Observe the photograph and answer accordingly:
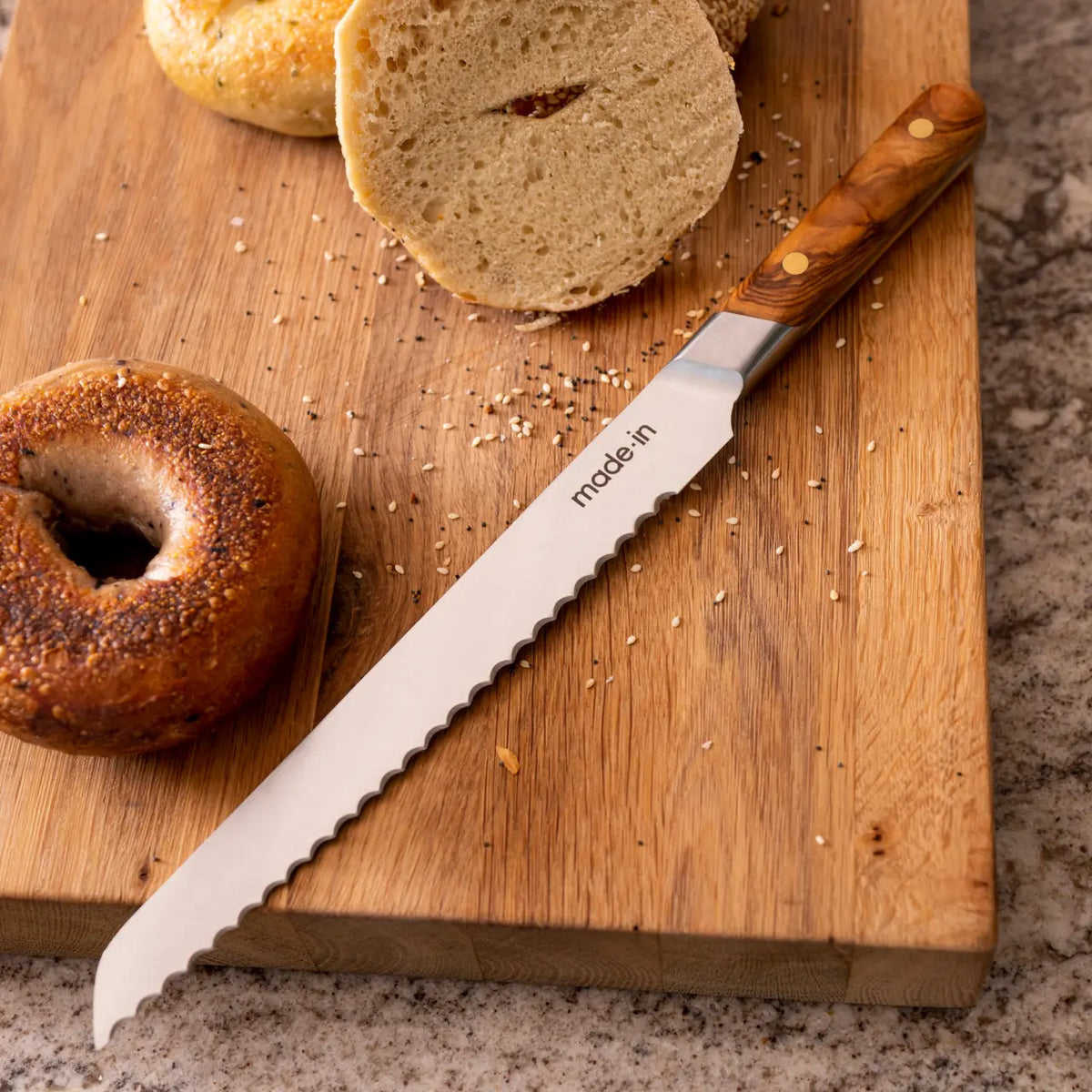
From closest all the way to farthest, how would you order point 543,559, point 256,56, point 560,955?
point 560,955, point 543,559, point 256,56

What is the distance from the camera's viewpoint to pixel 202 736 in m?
1.90

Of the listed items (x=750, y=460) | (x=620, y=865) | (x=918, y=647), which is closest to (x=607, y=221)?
(x=750, y=460)

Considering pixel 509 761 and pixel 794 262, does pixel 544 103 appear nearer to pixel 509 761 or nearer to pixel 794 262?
pixel 794 262

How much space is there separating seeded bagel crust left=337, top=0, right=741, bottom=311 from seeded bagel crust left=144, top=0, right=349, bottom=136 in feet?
0.84

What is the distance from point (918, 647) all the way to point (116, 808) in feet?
3.81

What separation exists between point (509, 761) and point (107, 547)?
0.70m

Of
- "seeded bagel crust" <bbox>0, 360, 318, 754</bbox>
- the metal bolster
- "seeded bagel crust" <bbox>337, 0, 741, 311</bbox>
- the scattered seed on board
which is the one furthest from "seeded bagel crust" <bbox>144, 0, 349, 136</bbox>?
the scattered seed on board

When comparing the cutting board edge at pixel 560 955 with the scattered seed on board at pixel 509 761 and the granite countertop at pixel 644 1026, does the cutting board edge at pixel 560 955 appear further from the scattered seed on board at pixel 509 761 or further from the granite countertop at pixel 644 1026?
the scattered seed on board at pixel 509 761

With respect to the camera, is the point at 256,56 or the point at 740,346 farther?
the point at 256,56

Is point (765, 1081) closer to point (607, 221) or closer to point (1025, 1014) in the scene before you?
point (1025, 1014)

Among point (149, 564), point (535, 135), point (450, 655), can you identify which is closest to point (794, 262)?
point (535, 135)

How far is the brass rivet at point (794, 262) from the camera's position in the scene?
2098 mm

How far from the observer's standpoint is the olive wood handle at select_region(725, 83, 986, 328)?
2.10 m

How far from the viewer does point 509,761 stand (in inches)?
73.4
